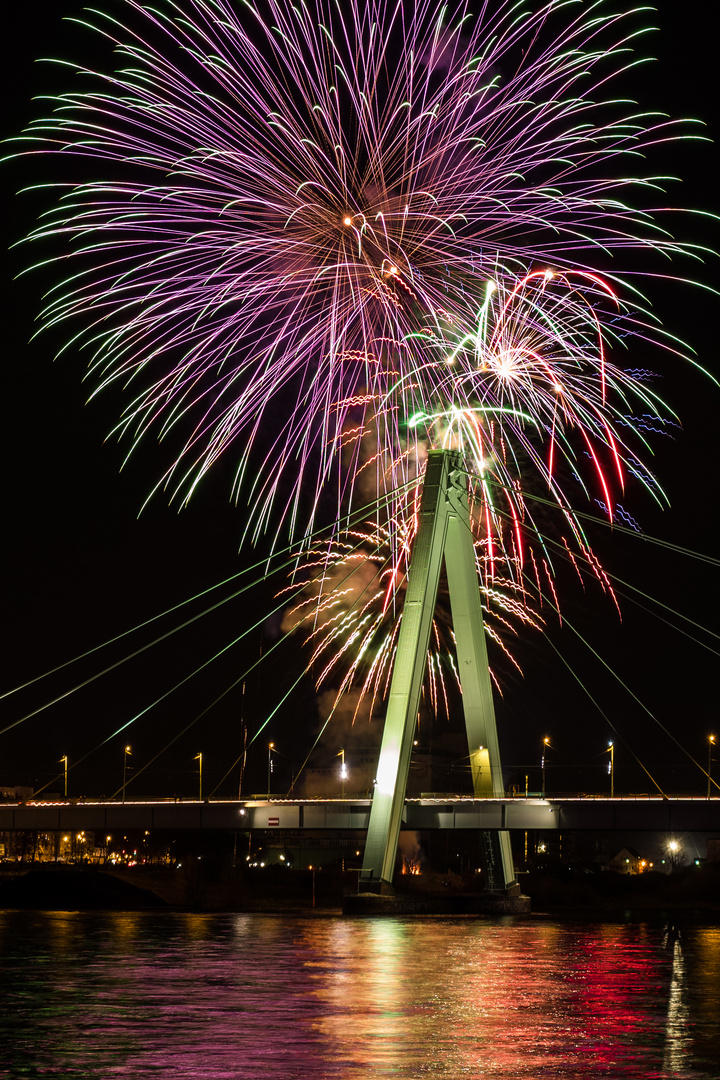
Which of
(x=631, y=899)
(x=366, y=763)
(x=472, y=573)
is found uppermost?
(x=472, y=573)

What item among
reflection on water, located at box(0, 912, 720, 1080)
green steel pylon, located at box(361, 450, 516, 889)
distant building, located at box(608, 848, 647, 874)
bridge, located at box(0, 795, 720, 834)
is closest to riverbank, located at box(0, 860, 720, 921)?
bridge, located at box(0, 795, 720, 834)

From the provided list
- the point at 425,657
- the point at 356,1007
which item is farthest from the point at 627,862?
the point at 356,1007

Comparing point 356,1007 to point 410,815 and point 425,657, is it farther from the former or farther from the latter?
point 410,815

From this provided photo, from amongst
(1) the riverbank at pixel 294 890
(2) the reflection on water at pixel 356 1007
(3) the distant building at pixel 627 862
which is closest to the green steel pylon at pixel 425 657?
(1) the riverbank at pixel 294 890

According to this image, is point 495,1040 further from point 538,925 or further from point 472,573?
point 472,573

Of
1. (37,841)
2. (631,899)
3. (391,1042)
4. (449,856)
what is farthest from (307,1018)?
(37,841)

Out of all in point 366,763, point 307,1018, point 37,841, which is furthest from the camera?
point 37,841
